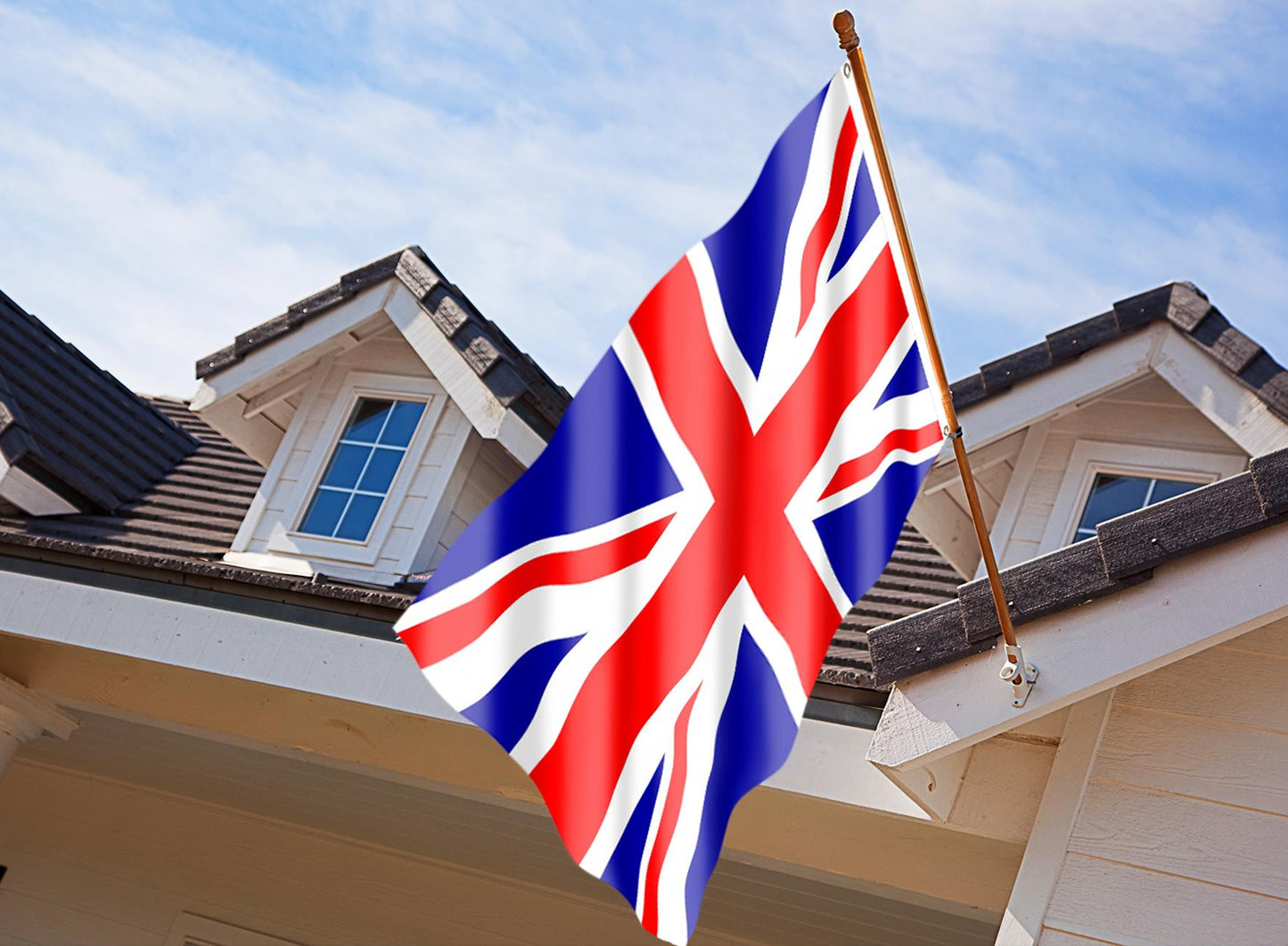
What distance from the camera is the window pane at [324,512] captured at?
6172 millimetres

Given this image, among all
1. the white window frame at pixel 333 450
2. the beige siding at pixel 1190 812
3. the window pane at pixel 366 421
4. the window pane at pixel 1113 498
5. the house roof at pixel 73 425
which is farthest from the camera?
the house roof at pixel 73 425

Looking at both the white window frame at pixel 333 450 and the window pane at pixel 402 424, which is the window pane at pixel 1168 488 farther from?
the window pane at pixel 402 424

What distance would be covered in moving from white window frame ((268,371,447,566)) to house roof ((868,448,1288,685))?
125 inches

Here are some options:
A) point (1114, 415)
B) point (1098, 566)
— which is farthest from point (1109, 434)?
point (1098, 566)

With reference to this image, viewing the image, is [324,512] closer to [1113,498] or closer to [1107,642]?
[1113,498]

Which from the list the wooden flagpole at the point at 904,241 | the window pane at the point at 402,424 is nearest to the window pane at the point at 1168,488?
the wooden flagpole at the point at 904,241

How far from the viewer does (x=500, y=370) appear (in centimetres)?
585

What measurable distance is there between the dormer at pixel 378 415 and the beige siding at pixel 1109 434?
7.50 feet

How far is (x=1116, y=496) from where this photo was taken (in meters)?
5.18

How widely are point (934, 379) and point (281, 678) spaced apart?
3.14 meters

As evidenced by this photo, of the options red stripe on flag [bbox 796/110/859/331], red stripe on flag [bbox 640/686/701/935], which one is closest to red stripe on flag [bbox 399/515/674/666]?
red stripe on flag [bbox 640/686/701/935]

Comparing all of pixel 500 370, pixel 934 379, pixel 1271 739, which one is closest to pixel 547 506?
pixel 934 379

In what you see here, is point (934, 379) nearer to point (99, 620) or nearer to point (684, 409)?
point (684, 409)

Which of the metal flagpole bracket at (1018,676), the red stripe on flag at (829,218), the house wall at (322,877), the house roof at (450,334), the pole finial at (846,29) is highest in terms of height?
the house roof at (450,334)
